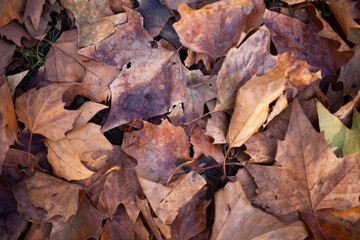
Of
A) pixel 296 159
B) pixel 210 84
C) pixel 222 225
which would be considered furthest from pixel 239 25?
pixel 222 225

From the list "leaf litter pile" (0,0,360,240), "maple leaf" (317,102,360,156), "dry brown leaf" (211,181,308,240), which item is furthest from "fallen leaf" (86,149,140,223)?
"maple leaf" (317,102,360,156)

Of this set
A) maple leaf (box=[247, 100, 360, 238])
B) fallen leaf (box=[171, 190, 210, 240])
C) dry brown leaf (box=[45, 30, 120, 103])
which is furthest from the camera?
dry brown leaf (box=[45, 30, 120, 103])

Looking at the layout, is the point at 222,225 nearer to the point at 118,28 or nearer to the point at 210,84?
the point at 210,84

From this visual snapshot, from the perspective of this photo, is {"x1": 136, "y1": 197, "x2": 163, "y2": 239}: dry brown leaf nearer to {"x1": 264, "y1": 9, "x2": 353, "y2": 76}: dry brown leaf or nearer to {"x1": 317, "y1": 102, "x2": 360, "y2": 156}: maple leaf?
{"x1": 317, "y1": 102, "x2": 360, "y2": 156}: maple leaf

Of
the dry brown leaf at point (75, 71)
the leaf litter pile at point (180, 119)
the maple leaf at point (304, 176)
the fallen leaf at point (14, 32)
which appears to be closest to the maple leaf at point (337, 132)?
the leaf litter pile at point (180, 119)

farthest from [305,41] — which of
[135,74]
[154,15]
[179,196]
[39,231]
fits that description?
[39,231]

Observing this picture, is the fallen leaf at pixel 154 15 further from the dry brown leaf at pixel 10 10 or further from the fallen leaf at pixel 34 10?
the dry brown leaf at pixel 10 10

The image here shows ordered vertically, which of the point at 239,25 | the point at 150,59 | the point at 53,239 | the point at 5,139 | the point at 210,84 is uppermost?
the point at 239,25
